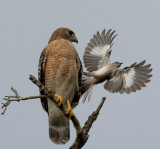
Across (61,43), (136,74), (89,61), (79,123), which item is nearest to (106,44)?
(89,61)

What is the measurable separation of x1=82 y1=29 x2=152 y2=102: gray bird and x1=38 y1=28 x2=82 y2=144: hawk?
185cm

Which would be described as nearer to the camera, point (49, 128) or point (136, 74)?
point (49, 128)

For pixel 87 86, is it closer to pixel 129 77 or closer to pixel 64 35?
pixel 129 77

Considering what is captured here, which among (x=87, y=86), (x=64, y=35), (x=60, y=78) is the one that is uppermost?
(x=64, y=35)

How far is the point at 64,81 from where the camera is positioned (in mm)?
7504

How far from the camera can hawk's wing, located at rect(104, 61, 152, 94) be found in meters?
9.66

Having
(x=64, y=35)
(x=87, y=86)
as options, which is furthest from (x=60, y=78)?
(x=87, y=86)

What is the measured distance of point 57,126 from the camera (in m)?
7.87

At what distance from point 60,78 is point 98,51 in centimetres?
366

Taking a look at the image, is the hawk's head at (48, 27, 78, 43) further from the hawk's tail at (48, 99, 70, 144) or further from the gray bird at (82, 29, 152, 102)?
the gray bird at (82, 29, 152, 102)

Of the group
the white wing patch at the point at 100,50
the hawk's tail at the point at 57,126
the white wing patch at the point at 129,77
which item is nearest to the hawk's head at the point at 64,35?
the hawk's tail at the point at 57,126

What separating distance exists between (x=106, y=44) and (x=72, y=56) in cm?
385

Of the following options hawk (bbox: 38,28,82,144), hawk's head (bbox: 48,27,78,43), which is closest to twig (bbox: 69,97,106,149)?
hawk (bbox: 38,28,82,144)

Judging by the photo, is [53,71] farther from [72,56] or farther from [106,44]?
[106,44]
